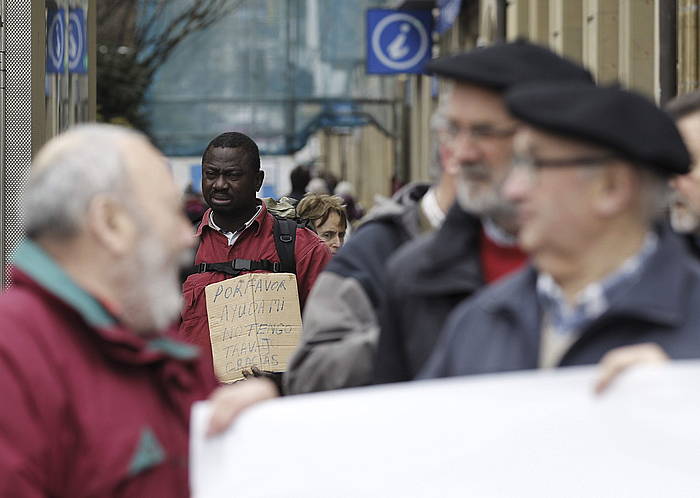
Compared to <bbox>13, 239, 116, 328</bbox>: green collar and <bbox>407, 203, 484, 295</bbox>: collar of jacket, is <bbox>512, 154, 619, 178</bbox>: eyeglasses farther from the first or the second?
<bbox>13, 239, 116, 328</bbox>: green collar

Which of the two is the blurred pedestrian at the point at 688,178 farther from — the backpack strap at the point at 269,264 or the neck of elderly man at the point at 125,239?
the backpack strap at the point at 269,264

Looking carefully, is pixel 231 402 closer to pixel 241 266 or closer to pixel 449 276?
pixel 449 276

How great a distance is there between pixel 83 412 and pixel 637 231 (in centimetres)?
112

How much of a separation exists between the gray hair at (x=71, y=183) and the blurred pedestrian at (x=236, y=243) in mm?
3875

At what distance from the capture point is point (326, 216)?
9.60 meters

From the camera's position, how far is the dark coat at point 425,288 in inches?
151

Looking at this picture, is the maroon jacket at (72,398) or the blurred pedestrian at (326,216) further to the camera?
the blurred pedestrian at (326,216)

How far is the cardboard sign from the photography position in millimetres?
7141

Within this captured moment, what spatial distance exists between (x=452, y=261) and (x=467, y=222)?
0.10 m

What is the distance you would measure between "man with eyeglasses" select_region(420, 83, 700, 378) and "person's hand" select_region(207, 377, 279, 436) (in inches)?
23.4

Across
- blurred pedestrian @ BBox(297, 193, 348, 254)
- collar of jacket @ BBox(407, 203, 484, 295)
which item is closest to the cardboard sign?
blurred pedestrian @ BBox(297, 193, 348, 254)

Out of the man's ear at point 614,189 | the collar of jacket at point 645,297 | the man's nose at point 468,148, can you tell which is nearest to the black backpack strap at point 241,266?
the man's nose at point 468,148

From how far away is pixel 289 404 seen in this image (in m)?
3.47

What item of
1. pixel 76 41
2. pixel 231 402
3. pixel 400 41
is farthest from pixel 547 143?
pixel 400 41
